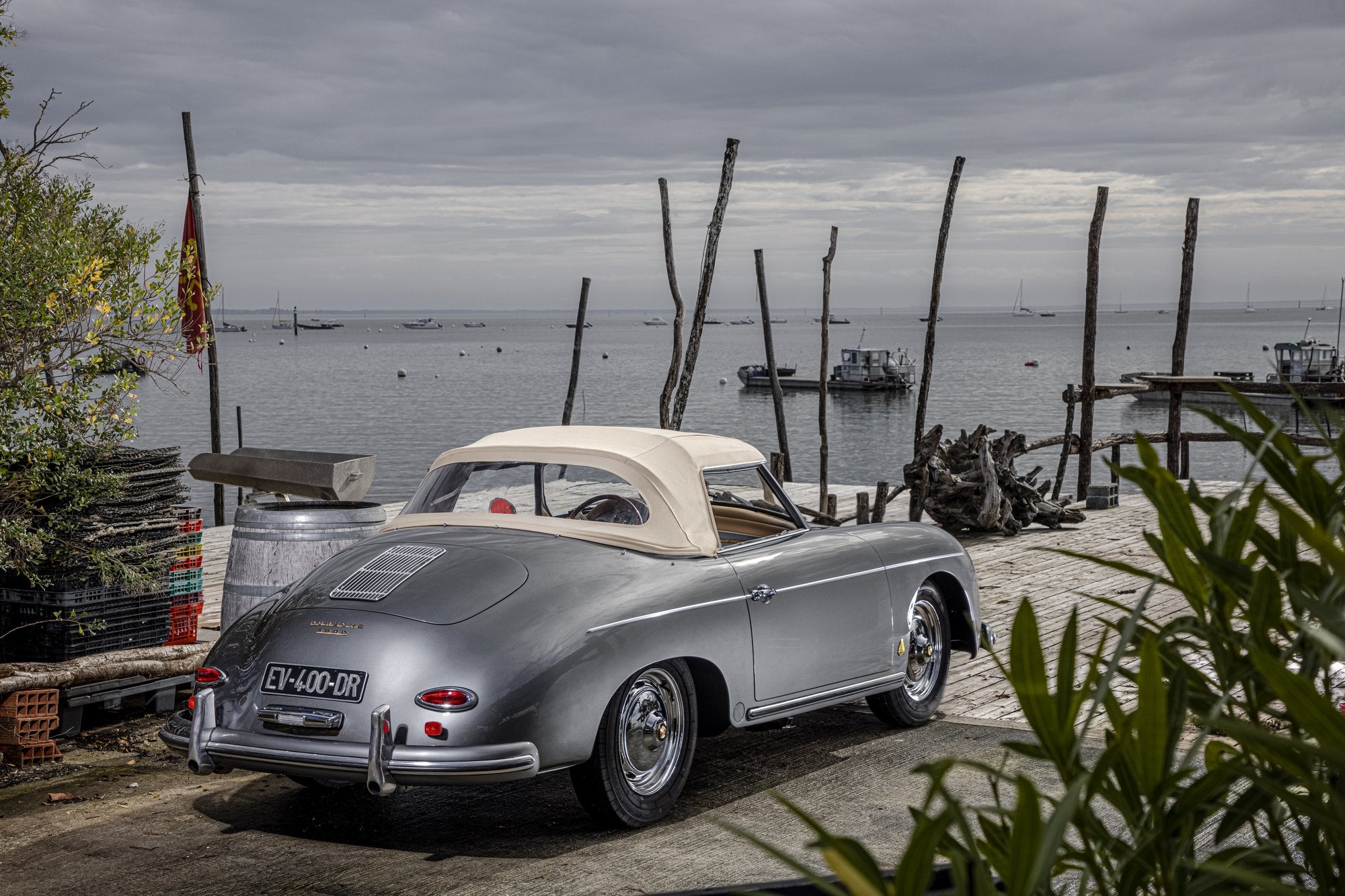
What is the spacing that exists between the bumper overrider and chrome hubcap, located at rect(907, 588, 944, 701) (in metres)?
2.86

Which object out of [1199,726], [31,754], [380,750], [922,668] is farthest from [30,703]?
[1199,726]

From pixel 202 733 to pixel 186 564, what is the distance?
2852mm

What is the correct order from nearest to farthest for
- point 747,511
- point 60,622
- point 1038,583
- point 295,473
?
1. point 747,511
2. point 60,622
3. point 295,473
4. point 1038,583

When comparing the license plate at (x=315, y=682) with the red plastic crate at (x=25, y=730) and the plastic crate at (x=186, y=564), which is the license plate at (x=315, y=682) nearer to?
the red plastic crate at (x=25, y=730)

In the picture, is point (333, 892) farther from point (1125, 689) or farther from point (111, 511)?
point (1125, 689)

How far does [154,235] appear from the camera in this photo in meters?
7.85

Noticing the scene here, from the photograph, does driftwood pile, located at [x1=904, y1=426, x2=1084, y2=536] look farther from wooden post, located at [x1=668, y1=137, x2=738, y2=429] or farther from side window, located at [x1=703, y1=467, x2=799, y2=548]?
side window, located at [x1=703, y1=467, x2=799, y2=548]

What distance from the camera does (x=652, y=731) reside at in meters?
5.80

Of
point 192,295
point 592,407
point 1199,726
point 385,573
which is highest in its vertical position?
point 192,295

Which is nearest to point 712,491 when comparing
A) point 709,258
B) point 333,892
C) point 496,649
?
point 496,649

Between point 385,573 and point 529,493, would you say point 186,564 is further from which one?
point 385,573

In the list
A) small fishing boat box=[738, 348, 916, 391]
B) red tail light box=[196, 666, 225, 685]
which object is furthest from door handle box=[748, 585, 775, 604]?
small fishing boat box=[738, 348, 916, 391]

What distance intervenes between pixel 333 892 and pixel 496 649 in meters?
1.03

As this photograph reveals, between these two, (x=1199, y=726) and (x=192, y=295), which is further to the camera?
(x=192, y=295)
